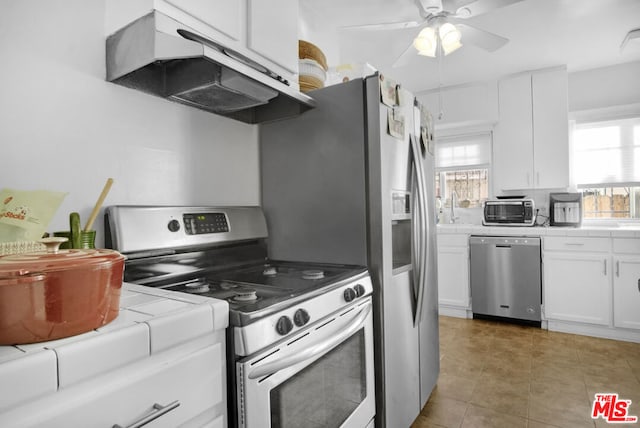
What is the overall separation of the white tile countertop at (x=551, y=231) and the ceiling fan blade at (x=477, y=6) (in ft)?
6.69

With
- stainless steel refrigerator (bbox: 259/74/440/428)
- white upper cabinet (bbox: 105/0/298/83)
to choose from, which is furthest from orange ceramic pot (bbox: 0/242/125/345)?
stainless steel refrigerator (bbox: 259/74/440/428)

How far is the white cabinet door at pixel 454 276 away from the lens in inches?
143

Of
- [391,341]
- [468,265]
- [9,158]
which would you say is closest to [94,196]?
[9,158]

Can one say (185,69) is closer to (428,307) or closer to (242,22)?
(242,22)

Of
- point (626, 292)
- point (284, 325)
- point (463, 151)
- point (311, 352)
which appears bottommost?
point (626, 292)

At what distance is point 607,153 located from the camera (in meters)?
3.81

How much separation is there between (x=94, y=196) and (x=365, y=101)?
1110mm

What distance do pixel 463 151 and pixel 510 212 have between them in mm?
1034

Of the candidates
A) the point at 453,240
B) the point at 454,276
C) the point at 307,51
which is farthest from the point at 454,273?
the point at 307,51

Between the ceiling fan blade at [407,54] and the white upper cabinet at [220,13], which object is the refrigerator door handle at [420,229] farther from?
the ceiling fan blade at [407,54]

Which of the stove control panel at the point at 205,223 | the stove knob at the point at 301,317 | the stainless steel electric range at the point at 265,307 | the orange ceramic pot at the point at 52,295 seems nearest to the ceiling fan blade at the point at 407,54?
the stainless steel electric range at the point at 265,307

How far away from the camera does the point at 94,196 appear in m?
1.22

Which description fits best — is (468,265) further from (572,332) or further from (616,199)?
(616,199)

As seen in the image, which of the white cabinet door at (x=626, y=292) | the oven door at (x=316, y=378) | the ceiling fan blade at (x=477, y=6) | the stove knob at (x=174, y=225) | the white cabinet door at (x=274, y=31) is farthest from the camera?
the white cabinet door at (x=626, y=292)
